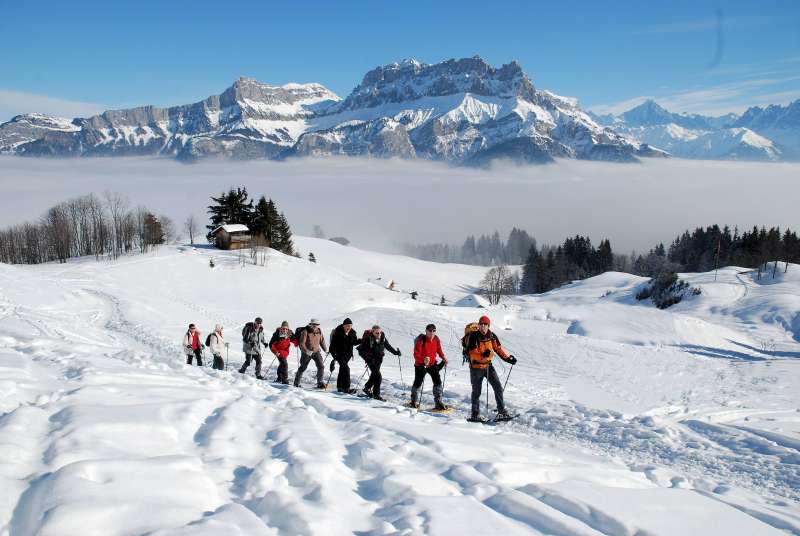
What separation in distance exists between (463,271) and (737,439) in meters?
125

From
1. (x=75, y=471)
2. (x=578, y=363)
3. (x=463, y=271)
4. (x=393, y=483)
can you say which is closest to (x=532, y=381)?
(x=578, y=363)

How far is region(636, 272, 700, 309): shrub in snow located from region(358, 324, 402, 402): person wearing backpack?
64568 mm

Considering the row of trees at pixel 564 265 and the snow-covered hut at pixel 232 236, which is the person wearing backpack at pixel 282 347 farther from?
the row of trees at pixel 564 265

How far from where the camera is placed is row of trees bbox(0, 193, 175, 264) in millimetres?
81375

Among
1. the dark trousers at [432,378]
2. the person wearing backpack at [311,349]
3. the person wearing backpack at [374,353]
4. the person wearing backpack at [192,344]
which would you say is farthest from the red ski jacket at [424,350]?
the person wearing backpack at [192,344]

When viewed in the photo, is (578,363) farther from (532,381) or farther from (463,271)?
(463,271)

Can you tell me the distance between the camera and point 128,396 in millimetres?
8195

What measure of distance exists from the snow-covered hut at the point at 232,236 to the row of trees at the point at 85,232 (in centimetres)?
1394

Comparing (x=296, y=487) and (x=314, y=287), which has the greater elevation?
(x=296, y=487)

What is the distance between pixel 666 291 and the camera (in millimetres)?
68188

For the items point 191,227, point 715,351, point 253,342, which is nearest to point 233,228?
point 191,227

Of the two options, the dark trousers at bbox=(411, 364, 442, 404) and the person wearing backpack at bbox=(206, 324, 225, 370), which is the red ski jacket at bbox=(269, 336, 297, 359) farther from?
the dark trousers at bbox=(411, 364, 442, 404)

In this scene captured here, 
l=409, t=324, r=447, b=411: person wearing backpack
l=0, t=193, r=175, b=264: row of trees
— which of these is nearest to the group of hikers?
l=409, t=324, r=447, b=411: person wearing backpack

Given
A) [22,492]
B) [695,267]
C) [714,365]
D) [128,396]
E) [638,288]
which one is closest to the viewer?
[22,492]
